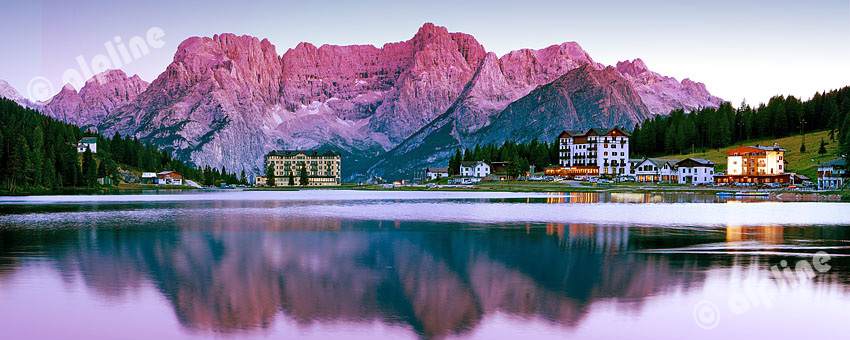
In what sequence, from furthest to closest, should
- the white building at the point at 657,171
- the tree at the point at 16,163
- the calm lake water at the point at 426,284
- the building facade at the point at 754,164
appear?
the white building at the point at 657,171
the building facade at the point at 754,164
the tree at the point at 16,163
the calm lake water at the point at 426,284

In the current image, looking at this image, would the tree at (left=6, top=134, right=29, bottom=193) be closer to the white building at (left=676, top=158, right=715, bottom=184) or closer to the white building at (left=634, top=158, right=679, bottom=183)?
the white building at (left=634, top=158, right=679, bottom=183)

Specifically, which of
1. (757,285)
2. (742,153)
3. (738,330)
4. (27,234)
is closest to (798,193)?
(742,153)

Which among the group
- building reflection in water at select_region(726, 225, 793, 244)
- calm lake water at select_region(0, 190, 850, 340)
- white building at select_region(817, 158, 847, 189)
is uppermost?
white building at select_region(817, 158, 847, 189)

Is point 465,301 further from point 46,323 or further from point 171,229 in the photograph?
point 171,229

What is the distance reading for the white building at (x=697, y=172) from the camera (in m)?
166

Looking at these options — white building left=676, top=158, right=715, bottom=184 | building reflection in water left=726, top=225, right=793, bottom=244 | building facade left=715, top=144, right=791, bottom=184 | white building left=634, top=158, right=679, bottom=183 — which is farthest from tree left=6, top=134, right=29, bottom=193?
building facade left=715, top=144, right=791, bottom=184

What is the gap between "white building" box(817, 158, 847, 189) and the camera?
133450 mm

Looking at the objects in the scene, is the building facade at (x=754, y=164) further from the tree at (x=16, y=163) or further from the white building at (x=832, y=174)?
the tree at (x=16, y=163)

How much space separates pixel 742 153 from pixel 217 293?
174 m

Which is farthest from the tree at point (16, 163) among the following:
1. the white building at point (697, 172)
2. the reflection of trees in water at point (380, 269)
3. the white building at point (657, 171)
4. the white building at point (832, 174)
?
the white building at point (832, 174)

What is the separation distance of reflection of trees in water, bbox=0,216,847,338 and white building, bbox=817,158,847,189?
103513 mm

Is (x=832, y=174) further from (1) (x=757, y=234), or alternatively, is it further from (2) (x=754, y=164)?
(1) (x=757, y=234)

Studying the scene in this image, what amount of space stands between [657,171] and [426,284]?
535 feet

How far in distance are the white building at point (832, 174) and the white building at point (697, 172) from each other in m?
30.4
